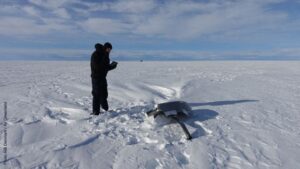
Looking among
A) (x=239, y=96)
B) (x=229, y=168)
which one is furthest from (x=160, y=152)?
(x=239, y=96)

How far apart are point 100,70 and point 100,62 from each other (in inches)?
6.8

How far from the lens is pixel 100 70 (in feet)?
21.6

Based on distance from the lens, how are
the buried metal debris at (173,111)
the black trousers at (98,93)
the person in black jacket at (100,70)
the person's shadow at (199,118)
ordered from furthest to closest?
1. the black trousers at (98,93)
2. the person in black jacket at (100,70)
3. the buried metal debris at (173,111)
4. the person's shadow at (199,118)

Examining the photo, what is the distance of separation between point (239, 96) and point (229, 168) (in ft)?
16.8

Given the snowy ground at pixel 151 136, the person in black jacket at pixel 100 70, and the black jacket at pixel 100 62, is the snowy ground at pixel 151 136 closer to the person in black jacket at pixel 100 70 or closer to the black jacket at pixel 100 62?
the person in black jacket at pixel 100 70

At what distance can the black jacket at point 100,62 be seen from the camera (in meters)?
6.48

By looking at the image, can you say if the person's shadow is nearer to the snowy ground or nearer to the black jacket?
the snowy ground

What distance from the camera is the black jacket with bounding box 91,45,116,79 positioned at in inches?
255

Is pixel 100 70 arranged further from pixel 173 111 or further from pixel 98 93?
pixel 173 111

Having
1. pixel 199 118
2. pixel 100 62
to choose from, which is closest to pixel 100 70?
pixel 100 62

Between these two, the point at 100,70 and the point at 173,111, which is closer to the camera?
the point at 173,111

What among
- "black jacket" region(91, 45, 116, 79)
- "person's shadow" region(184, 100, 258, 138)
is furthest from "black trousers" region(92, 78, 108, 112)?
"person's shadow" region(184, 100, 258, 138)

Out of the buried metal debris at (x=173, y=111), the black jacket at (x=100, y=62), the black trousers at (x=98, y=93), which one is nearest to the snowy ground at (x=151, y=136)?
the buried metal debris at (x=173, y=111)

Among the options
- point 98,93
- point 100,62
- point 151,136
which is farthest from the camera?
point 98,93
